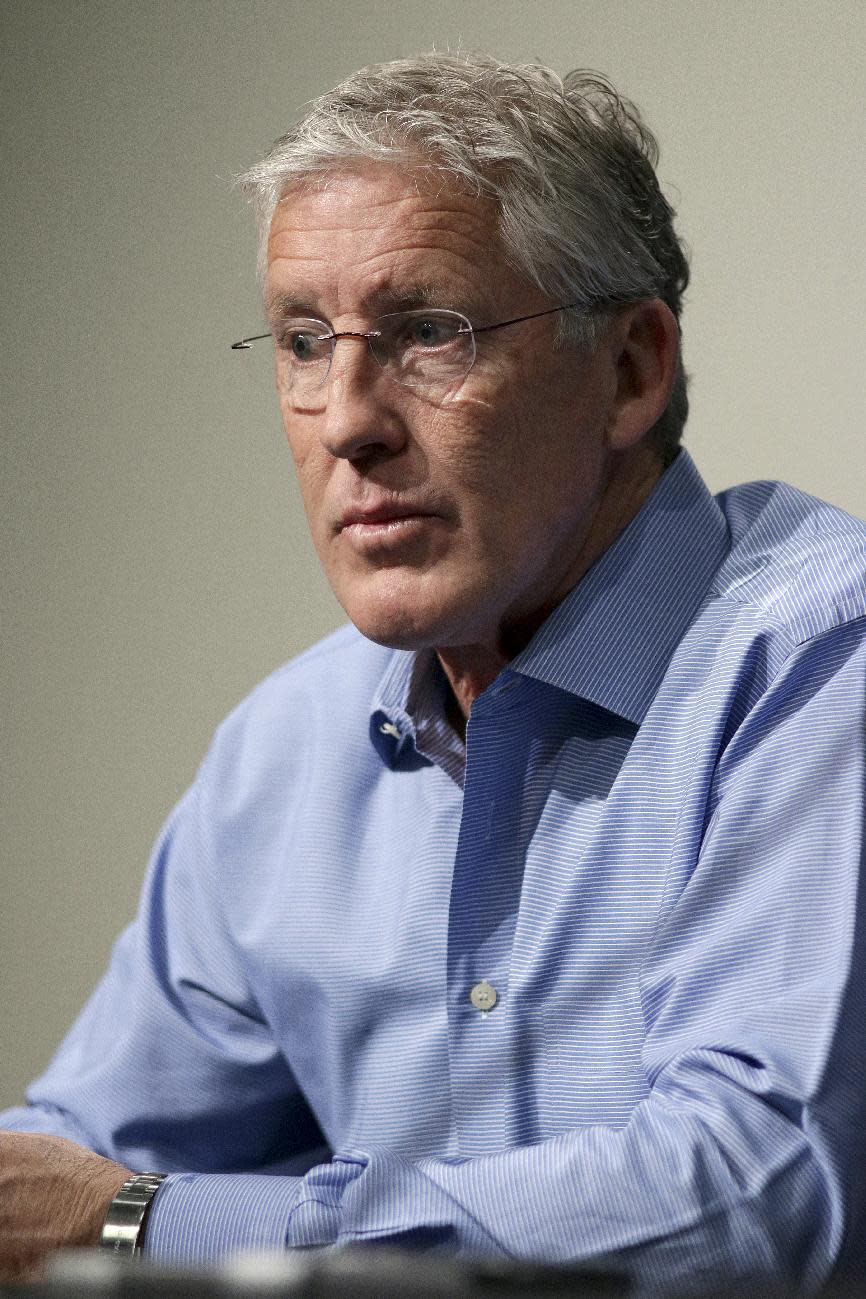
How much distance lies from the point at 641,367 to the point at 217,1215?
84 centimetres

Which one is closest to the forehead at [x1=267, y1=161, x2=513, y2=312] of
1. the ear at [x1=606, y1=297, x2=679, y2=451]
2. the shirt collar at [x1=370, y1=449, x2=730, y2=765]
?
the ear at [x1=606, y1=297, x2=679, y2=451]

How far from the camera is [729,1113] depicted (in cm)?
103

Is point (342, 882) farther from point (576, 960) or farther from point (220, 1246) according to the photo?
point (220, 1246)

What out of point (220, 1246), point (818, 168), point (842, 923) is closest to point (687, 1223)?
point (842, 923)

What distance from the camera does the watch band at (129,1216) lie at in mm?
1205

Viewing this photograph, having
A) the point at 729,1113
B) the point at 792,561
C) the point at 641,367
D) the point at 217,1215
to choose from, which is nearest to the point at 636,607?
the point at 792,561

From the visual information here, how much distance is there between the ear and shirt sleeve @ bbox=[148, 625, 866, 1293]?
335 mm

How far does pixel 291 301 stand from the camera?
140cm

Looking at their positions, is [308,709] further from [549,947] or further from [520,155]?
[520,155]

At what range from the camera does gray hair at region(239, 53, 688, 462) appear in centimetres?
135

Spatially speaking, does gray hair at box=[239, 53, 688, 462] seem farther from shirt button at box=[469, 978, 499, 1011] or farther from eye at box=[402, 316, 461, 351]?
shirt button at box=[469, 978, 499, 1011]

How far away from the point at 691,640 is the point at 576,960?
0.29m

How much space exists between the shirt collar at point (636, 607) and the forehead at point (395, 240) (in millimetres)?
262

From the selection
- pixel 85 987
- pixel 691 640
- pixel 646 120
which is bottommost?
pixel 85 987
